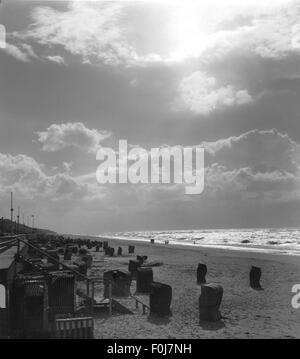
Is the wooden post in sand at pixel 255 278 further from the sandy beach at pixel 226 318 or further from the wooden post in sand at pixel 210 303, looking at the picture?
the wooden post in sand at pixel 210 303

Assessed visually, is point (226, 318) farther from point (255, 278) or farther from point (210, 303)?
point (255, 278)

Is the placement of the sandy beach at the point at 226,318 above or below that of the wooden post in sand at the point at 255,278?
below

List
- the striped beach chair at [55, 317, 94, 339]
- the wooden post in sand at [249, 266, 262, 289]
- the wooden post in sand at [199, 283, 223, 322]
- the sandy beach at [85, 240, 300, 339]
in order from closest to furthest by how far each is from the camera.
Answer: the striped beach chair at [55, 317, 94, 339]
the sandy beach at [85, 240, 300, 339]
the wooden post in sand at [199, 283, 223, 322]
the wooden post in sand at [249, 266, 262, 289]

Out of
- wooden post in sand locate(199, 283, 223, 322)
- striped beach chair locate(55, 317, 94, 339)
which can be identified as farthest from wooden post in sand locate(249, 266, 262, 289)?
striped beach chair locate(55, 317, 94, 339)

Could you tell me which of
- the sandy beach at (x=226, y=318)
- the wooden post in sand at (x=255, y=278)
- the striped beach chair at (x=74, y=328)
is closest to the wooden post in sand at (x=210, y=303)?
the sandy beach at (x=226, y=318)

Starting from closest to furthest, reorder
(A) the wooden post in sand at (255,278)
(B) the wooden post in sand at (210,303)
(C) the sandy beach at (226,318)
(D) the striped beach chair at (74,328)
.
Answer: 1. (D) the striped beach chair at (74,328)
2. (C) the sandy beach at (226,318)
3. (B) the wooden post in sand at (210,303)
4. (A) the wooden post in sand at (255,278)

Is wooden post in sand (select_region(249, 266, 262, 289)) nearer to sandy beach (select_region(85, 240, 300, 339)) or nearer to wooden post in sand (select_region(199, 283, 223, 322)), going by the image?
sandy beach (select_region(85, 240, 300, 339))

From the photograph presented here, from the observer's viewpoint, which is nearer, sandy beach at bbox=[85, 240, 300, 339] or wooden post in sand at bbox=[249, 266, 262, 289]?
sandy beach at bbox=[85, 240, 300, 339]

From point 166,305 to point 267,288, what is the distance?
1099 centimetres

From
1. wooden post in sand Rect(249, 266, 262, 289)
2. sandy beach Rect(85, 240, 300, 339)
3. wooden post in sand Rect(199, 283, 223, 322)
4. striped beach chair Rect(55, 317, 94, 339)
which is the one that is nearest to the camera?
striped beach chair Rect(55, 317, 94, 339)

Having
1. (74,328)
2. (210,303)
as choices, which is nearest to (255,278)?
(210,303)

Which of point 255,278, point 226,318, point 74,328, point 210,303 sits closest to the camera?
point 74,328
